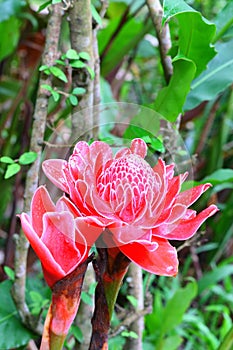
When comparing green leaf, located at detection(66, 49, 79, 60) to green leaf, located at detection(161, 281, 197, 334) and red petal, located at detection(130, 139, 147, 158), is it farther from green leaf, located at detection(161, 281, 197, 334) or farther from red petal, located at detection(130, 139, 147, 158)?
green leaf, located at detection(161, 281, 197, 334)

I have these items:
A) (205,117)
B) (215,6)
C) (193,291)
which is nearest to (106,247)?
(193,291)

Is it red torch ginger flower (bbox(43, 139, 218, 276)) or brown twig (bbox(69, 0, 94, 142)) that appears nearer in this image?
red torch ginger flower (bbox(43, 139, 218, 276))

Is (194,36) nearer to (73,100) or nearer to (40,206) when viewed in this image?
(73,100)

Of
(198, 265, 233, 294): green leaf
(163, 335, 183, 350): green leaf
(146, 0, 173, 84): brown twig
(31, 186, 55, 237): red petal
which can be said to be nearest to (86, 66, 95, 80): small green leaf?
(146, 0, 173, 84): brown twig

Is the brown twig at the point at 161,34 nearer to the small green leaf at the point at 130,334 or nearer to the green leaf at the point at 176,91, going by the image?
the green leaf at the point at 176,91

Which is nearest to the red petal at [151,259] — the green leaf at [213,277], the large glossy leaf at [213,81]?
the large glossy leaf at [213,81]

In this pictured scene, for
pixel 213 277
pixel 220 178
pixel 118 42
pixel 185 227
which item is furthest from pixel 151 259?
pixel 213 277
